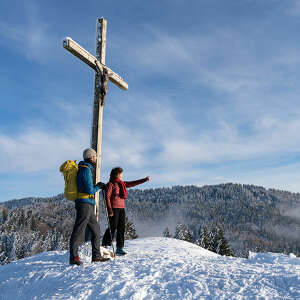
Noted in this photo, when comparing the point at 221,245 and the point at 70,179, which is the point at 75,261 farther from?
the point at 221,245

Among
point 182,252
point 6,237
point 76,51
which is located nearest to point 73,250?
point 182,252

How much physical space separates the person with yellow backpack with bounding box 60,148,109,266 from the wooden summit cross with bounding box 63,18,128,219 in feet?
3.97

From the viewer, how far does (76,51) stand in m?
6.40

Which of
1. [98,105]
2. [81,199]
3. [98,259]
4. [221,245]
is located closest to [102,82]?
[98,105]

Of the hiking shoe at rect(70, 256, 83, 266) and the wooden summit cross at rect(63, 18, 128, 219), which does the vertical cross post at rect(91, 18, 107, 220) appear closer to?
the wooden summit cross at rect(63, 18, 128, 219)

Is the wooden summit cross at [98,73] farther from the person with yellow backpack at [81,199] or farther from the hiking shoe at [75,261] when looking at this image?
the hiking shoe at [75,261]

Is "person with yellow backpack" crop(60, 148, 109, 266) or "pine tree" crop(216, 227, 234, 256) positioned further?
"pine tree" crop(216, 227, 234, 256)

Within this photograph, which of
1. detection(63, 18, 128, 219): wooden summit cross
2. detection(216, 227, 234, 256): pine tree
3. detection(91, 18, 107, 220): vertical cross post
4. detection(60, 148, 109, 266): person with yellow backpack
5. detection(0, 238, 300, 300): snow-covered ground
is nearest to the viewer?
detection(0, 238, 300, 300): snow-covered ground

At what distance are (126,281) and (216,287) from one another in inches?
49.4

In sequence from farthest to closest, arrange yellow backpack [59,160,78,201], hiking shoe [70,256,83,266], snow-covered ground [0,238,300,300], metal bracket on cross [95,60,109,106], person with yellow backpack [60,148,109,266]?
metal bracket on cross [95,60,109,106] < yellow backpack [59,160,78,201] < person with yellow backpack [60,148,109,266] < hiking shoe [70,256,83,266] < snow-covered ground [0,238,300,300]

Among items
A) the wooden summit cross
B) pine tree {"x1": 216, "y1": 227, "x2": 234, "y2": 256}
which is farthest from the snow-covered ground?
pine tree {"x1": 216, "y1": 227, "x2": 234, "y2": 256}

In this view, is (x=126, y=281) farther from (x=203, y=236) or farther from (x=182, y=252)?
(x=203, y=236)

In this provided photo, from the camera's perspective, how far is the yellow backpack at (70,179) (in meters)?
5.23

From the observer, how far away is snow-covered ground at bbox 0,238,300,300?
150 inches
